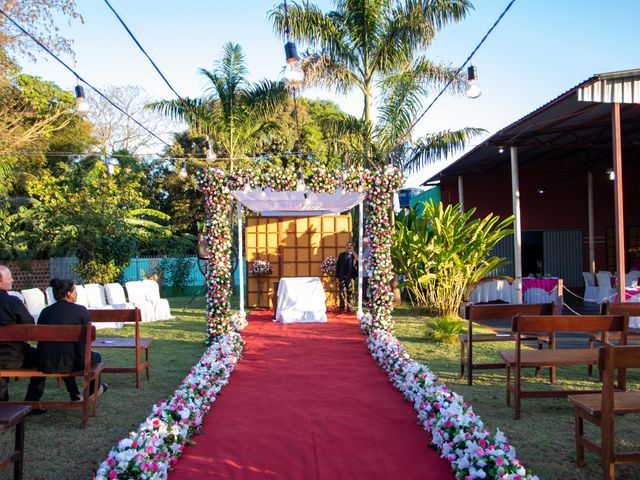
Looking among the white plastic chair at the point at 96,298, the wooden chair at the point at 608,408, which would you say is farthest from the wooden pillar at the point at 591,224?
the wooden chair at the point at 608,408

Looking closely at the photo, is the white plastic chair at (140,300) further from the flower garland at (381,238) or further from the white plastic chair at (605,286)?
the white plastic chair at (605,286)

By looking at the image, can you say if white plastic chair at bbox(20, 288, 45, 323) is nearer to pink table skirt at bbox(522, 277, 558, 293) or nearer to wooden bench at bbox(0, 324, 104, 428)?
wooden bench at bbox(0, 324, 104, 428)

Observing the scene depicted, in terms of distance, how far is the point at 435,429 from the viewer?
193 inches

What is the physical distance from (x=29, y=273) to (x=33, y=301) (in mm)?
12562

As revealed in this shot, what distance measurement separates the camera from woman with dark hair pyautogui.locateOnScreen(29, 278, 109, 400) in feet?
Answer: 19.0

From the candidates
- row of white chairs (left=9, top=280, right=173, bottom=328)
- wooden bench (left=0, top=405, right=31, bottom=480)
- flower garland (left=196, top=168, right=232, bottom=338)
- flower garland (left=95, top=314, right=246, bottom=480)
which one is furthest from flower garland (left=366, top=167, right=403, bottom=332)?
wooden bench (left=0, top=405, right=31, bottom=480)

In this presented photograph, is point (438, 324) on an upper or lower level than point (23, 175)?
lower

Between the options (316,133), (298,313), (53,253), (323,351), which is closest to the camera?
(323,351)

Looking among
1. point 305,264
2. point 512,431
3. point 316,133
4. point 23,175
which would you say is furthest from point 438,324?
point 316,133

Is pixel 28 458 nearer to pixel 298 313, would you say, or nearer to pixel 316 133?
pixel 298 313

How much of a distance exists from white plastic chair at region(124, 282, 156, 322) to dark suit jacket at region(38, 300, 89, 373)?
25.0 ft

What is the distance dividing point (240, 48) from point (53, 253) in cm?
1120

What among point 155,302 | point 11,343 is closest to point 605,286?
point 155,302

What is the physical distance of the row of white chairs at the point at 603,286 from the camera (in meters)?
14.5
